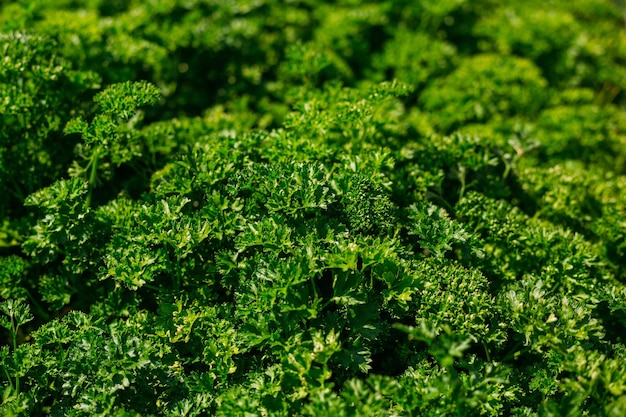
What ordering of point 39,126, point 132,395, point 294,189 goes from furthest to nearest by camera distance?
point 39,126
point 294,189
point 132,395

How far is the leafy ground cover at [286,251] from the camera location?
7.02ft

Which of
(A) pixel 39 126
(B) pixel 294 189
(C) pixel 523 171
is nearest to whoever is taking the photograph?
(B) pixel 294 189

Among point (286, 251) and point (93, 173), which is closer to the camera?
point (286, 251)

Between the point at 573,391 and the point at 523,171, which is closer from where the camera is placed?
the point at 573,391

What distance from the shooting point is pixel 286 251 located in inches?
89.3

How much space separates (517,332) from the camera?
7.54 ft

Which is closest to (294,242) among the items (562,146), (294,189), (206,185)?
(294,189)

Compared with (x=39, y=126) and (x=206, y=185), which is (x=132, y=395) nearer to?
(x=206, y=185)

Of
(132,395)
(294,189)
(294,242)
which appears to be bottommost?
(132,395)

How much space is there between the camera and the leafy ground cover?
2.14 m

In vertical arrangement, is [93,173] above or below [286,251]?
above

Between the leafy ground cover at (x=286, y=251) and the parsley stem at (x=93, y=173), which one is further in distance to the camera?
the parsley stem at (x=93, y=173)

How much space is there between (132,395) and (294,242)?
0.88 m

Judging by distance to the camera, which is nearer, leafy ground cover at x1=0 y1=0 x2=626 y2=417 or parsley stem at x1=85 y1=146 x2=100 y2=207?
leafy ground cover at x1=0 y1=0 x2=626 y2=417
